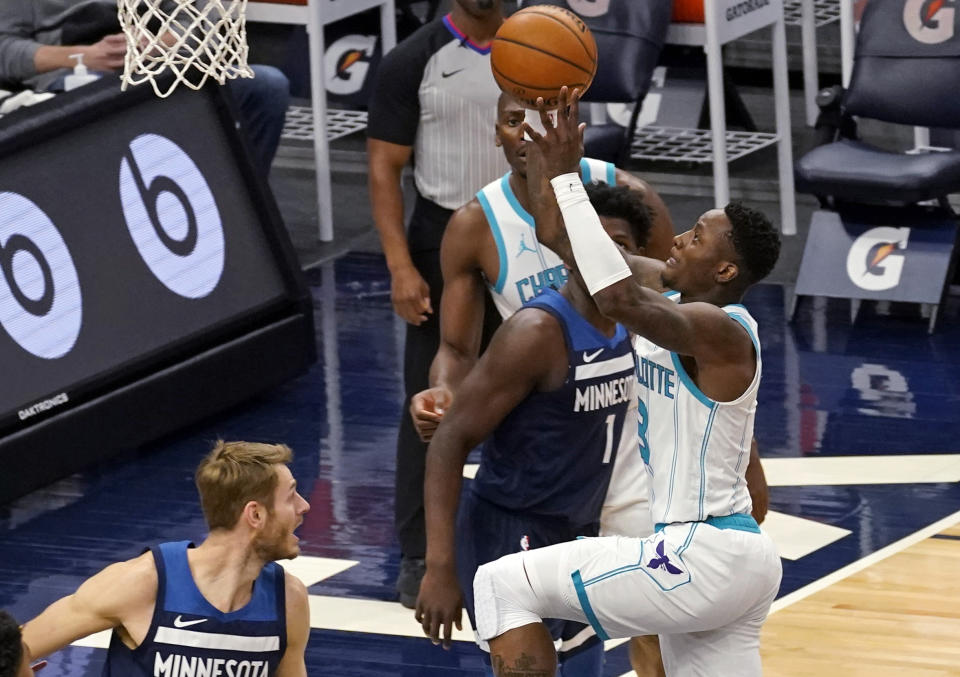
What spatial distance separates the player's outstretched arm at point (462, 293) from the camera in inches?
188

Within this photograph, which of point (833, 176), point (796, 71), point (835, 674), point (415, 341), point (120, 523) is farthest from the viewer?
point (796, 71)

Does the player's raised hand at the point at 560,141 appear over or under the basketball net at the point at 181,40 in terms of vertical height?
over

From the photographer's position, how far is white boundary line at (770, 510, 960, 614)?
5.60 m

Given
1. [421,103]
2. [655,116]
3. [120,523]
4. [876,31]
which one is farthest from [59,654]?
[655,116]

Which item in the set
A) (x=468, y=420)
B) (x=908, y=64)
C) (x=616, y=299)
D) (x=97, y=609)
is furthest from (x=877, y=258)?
(x=97, y=609)

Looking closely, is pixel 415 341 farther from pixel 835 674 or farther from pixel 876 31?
pixel 876 31

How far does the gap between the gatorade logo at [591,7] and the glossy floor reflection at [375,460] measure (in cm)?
159

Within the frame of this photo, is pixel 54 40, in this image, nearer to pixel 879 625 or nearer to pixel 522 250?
pixel 522 250

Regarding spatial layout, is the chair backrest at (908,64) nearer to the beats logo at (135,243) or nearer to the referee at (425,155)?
the beats logo at (135,243)

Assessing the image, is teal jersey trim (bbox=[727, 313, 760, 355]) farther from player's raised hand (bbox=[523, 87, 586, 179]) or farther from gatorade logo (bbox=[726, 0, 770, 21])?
gatorade logo (bbox=[726, 0, 770, 21])

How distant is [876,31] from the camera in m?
8.62

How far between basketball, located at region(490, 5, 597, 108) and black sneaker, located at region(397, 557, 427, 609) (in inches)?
63.8

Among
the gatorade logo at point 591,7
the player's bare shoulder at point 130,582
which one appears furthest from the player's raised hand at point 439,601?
the gatorade logo at point 591,7

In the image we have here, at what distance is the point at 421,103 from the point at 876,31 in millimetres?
3673
